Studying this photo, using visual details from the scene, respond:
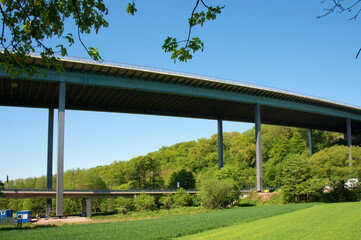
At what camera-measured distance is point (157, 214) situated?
53.0 metres

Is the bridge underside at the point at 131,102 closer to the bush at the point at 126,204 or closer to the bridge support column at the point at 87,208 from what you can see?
the bridge support column at the point at 87,208

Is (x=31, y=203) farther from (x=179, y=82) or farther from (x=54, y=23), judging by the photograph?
(x=54, y=23)

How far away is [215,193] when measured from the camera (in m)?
54.0

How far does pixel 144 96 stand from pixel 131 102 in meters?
4.11

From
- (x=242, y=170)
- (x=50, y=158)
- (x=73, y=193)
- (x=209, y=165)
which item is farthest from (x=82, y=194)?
(x=209, y=165)

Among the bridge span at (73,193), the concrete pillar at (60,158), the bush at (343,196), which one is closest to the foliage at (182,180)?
the bridge span at (73,193)

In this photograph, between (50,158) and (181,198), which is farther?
(181,198)

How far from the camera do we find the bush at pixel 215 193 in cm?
5381

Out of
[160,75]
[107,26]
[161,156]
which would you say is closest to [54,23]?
[107,26]

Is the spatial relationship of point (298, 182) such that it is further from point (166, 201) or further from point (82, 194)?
point (82, 194)

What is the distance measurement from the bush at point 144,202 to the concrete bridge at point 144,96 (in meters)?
14.8

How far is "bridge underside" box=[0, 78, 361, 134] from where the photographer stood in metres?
48.9

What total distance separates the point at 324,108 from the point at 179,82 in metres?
36.9

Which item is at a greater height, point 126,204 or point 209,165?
point 209,165
